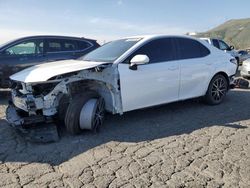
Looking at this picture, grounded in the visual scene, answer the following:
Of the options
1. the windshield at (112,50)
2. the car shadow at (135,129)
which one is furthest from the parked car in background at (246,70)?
the windshield at (112,50)

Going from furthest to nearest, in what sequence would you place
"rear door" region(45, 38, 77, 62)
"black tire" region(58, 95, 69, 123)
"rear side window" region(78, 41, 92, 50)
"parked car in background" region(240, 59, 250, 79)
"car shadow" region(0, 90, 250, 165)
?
"parked car in background" region(240, 59, 250, 79), "rear side window" region(78, 41, 92, 50), "rear door" region(45, 38, 77, 62), "black tire" region(58, 95, 69, 123), "car shadow" region(0, 90, 250, 165)

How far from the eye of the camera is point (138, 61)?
5.52 meters

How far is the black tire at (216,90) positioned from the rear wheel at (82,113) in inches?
117

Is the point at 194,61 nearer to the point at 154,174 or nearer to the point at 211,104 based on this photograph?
the point at 211,104

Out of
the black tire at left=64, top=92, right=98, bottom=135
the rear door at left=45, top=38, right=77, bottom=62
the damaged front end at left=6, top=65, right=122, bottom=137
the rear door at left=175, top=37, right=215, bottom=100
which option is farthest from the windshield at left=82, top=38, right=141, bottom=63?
the rear door at left=45, top=38, right=77, bottom=62

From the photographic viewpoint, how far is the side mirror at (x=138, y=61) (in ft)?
18.1

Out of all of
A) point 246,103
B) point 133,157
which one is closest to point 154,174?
point 133,157

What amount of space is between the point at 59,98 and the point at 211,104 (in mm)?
3716

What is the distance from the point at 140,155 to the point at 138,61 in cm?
181

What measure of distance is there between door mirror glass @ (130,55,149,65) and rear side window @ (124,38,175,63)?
0.25m

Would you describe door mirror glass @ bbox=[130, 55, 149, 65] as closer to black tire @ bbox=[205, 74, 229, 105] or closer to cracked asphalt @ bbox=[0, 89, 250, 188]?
cracked asphalt @ bbox=[0, 89, 250, 188]

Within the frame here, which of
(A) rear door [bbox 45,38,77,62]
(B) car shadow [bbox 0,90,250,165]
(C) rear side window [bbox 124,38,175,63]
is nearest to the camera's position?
(B) car shadow [bbox 0,90,250,165]

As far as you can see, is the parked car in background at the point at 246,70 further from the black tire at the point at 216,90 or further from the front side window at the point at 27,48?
the front side window at the point at 27,48

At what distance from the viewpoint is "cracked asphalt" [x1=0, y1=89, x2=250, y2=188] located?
376cm
